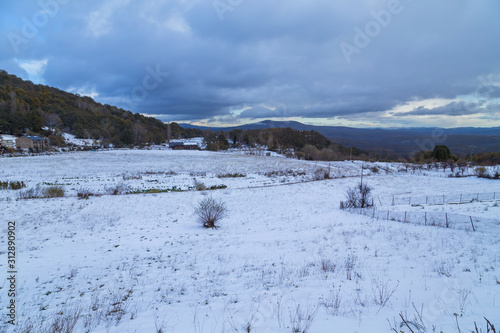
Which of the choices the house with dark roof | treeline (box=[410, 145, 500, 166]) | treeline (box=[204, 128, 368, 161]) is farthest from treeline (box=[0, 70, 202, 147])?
treeline (box=[410, 145, 500, 166])

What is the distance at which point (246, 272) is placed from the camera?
670cm

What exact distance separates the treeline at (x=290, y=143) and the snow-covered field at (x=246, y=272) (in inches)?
2392

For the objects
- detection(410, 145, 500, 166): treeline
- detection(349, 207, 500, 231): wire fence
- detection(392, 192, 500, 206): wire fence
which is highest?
detection(410, 145, 500, 166): treeline

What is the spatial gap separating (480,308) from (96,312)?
22.9 ft

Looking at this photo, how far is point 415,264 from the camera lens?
6.55m

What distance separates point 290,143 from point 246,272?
112m

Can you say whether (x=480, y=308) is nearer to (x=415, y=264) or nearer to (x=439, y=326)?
(x=439, y=326)

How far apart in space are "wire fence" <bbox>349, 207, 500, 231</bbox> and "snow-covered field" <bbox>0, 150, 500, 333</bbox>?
702 mm

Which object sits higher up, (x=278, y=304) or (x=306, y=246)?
(x=278, y=304)

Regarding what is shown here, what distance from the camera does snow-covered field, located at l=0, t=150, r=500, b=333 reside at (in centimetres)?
406

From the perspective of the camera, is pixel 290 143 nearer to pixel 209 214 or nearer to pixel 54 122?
pixel 54 122

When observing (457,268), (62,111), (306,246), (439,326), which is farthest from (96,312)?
(62,111)

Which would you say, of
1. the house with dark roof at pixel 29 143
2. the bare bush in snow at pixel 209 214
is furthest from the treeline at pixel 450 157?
the house with dark roof at pixel 29 143

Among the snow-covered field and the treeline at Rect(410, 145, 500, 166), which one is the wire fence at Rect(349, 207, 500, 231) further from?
the treeline at Rect(410, 145, 500, 166)
